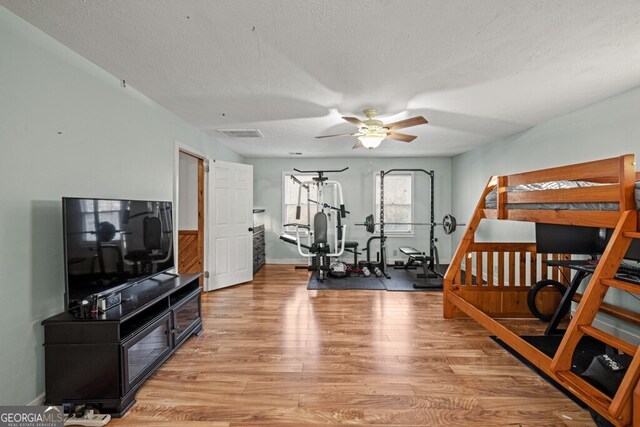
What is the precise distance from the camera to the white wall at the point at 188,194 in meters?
4.70

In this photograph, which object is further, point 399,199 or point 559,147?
point 399,199

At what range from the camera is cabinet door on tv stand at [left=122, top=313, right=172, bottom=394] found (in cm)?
184

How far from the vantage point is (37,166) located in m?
1.77

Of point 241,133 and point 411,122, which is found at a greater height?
point 241,133

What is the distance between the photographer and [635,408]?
4.32 ft

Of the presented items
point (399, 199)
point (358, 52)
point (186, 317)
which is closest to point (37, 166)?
point (186, 317)

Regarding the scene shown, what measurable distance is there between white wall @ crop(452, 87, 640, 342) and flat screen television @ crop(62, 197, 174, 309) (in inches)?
174

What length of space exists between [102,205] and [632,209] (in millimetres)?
3394

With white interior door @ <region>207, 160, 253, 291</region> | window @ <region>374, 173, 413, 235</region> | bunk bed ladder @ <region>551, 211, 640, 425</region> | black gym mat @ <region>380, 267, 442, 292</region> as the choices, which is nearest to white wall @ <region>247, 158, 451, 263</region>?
window @ <region>374, 173, 413, 235</region>

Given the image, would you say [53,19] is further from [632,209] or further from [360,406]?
[632,209]

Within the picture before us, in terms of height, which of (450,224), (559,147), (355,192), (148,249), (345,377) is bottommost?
(345,377)

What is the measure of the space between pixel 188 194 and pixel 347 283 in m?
3.08

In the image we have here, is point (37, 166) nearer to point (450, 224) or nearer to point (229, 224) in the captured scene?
point (229, 224)

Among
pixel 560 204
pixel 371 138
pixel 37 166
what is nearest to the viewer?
pixel 37 166
